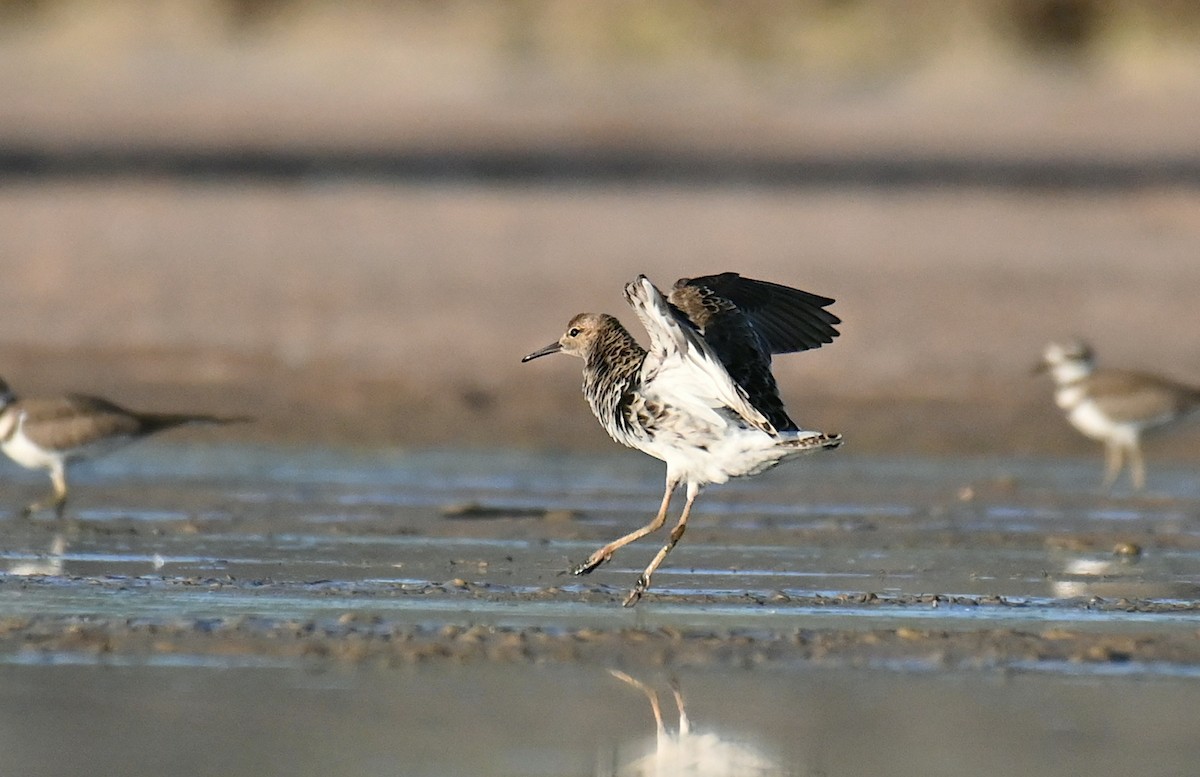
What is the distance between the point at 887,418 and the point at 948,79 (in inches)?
814

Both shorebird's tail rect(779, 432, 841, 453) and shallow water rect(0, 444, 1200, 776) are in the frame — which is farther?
shorebird's tail rect(779, 432, 841, 453)

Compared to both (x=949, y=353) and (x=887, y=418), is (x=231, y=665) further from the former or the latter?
(x=949, y=353)

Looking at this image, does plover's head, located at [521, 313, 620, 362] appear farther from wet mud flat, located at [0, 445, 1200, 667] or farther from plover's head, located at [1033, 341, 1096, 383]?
plover's head, located at [1033, 341, 1096, 383]

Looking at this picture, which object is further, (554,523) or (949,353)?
(949,353)

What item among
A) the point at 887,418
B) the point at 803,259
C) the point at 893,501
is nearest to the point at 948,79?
the point at 803,259

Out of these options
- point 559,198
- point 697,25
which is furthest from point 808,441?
point 697,25

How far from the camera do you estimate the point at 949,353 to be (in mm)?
16703

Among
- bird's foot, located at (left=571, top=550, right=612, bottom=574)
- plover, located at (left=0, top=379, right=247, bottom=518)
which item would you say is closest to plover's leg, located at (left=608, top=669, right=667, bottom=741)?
bird's foot, located at (left=571, top=550, right=612, bottom=574)

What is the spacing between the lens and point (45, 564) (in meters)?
8.73

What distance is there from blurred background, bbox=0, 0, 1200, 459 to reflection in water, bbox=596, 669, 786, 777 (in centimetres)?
764

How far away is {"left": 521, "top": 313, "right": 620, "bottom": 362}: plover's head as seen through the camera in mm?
9609

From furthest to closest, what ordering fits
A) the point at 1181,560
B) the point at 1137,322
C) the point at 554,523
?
the point at 1137,322, the point at 554,523, the point at 1181,560

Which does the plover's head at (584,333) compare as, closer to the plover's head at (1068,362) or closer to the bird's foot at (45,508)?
the bird's foot at (45,508)

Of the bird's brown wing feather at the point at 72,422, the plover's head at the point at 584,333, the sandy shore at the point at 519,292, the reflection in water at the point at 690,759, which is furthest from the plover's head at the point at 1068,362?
the reflection in water at the point at 690,759
